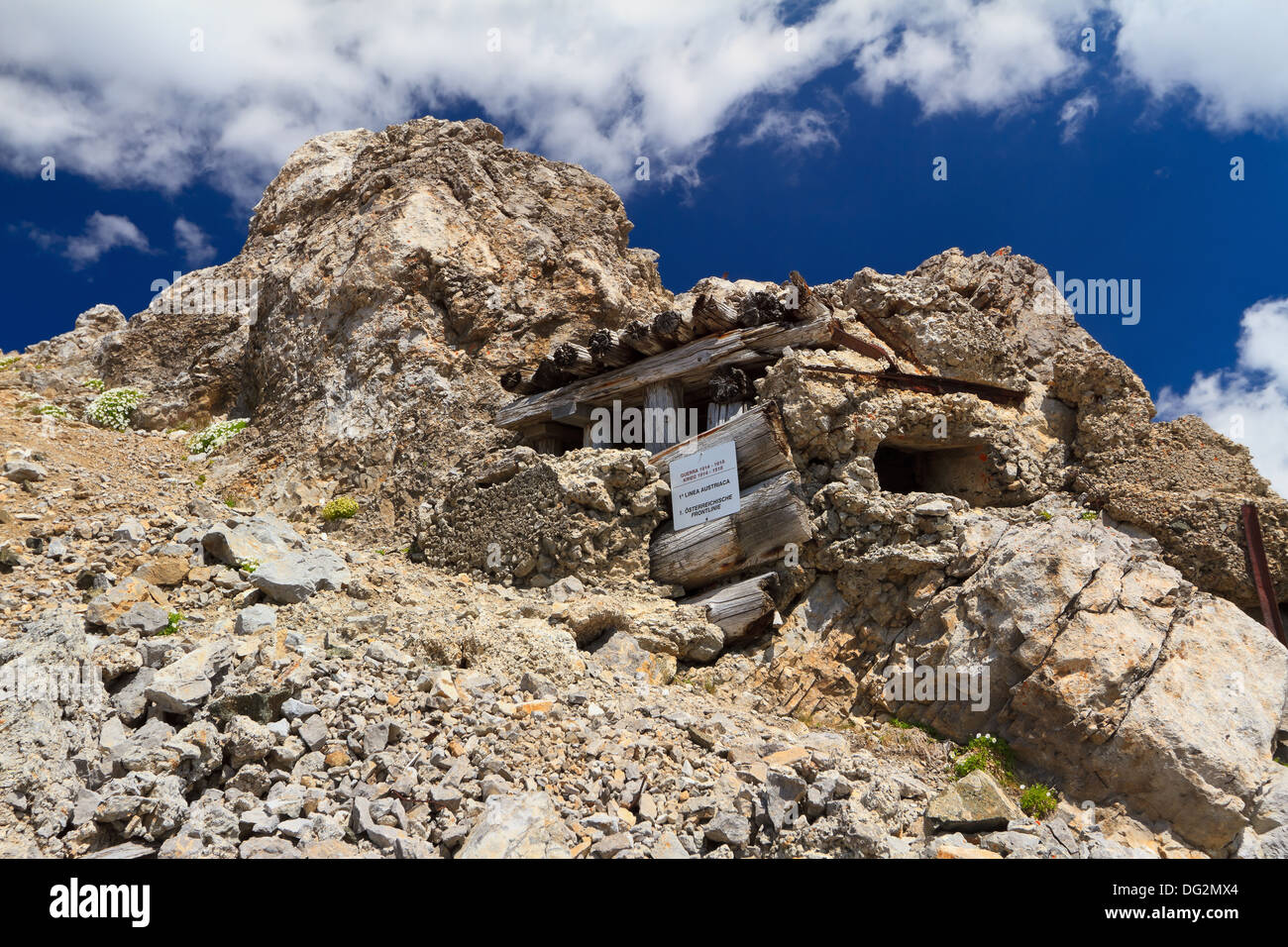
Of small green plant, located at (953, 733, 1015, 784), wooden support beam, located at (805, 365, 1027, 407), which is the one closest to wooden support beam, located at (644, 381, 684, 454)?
wooden support beam, located at (805, 365, 1027, 407)

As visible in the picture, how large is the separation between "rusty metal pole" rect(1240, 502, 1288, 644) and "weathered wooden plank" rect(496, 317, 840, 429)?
501 centimetres

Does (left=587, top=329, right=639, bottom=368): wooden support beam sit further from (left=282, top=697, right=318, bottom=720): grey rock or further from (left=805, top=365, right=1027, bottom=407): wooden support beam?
(left=282, top=697, right=318, bottom=720): grey rock

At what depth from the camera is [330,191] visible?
18047 millimetres

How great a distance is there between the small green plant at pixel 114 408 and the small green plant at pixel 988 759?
57.7ft

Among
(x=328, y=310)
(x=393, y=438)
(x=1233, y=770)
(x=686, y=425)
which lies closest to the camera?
(x=1233, y=770)

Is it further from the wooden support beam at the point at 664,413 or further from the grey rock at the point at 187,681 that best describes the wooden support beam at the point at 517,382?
the grey rock at the point at 187,681

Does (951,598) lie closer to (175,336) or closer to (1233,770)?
(1233,770)

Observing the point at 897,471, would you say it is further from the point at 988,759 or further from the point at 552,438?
the point at 552,438

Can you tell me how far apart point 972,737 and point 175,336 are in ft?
62.0

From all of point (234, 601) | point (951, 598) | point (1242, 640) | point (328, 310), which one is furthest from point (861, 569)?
point (328, 310)

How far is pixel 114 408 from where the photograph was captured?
1700 centimetres

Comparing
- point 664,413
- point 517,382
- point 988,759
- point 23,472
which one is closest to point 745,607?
point 988,759

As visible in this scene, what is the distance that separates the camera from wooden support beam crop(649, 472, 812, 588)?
9461 mm

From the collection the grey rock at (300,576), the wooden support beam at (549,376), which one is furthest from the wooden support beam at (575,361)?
the grey rock at (300,576)
